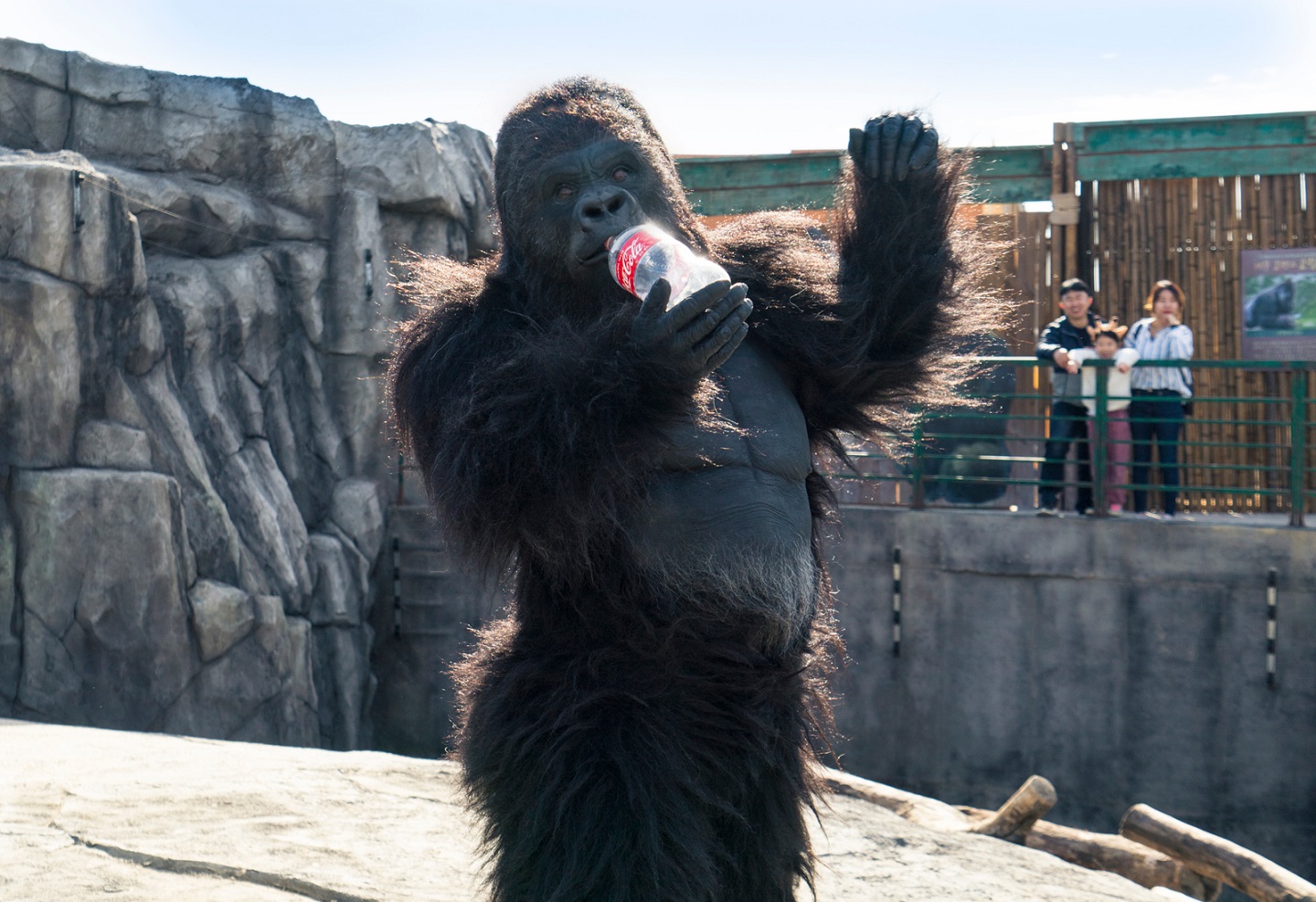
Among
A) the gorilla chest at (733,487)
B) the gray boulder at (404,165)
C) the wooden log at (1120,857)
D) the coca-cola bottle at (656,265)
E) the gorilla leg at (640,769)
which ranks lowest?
the wooden log at (1120,857)

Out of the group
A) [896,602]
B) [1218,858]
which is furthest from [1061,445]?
[1218,858]

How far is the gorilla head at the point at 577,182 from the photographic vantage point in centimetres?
243

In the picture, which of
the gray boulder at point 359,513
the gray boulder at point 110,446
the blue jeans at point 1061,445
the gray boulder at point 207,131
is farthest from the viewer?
the gray boulder at point 359,513

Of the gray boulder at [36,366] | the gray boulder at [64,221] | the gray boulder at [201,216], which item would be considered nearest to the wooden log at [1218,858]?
the gray boulder at [36,366]

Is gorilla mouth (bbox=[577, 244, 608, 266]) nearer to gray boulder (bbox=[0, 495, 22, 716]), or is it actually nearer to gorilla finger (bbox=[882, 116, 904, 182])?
gorilla finger (bbox=[882, 116, 904, 182])

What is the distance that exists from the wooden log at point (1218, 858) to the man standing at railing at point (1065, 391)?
115 inches

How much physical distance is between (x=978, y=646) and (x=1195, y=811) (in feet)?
5.09

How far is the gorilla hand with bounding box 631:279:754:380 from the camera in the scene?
A: 210cm

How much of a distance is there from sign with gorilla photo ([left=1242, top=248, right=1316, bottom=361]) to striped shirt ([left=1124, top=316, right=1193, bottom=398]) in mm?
1817

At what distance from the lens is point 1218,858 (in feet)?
15.0

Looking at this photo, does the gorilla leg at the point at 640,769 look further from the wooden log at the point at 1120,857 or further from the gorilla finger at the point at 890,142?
the wooden log at the point at 1120,857

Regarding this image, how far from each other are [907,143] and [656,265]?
0.73m

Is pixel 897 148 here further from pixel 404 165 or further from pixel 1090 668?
pixel 404 165

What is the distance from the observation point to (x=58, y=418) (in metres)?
6.79
